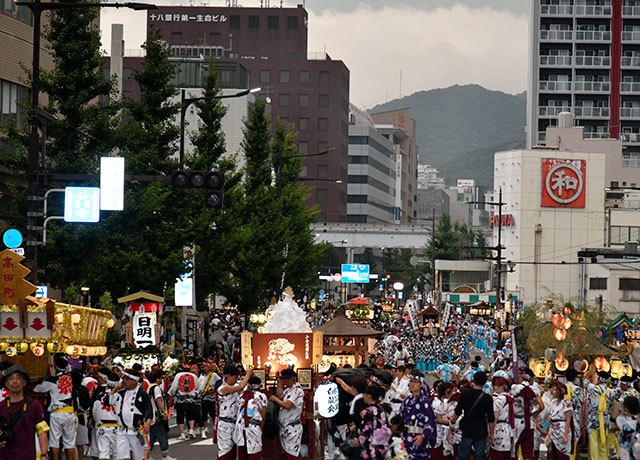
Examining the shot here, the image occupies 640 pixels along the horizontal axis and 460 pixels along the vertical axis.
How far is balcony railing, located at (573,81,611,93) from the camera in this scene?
334 feet

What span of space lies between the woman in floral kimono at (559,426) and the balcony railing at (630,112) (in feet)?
282

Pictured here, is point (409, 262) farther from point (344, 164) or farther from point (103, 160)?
point (103, 160)

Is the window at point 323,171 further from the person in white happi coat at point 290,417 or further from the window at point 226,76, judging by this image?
the person in white happi coat at point 290,417

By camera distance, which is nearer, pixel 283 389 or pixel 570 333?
pixel 283 389

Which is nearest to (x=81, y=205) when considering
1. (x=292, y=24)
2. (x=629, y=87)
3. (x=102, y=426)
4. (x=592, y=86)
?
(x=102, y=426)

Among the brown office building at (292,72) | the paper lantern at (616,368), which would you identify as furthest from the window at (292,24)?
the paper lantern at (616,368)

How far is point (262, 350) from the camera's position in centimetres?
2172

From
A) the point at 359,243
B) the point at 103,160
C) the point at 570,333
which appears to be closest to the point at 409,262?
the point at 359,243

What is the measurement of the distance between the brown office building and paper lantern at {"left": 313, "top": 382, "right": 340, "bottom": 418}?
365 ft

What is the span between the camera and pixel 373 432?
14.5 metres

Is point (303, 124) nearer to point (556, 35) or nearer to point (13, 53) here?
point (556, 35)

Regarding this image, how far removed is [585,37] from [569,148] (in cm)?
1036

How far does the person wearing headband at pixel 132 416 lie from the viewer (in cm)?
1823

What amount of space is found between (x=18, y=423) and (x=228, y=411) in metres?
6.60
